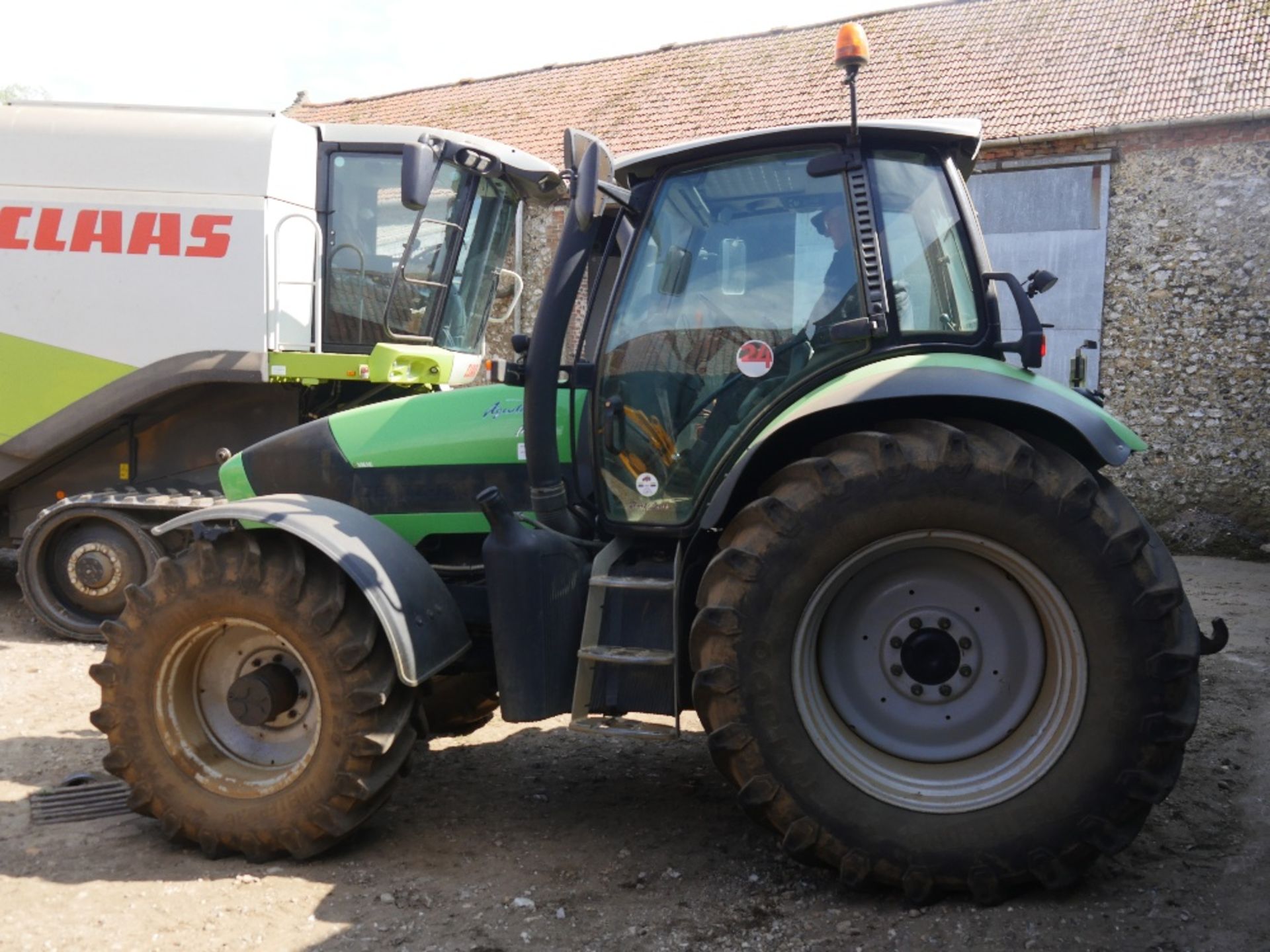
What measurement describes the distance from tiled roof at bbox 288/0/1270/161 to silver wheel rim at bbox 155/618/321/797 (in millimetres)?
11114

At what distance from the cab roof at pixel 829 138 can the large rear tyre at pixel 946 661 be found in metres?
0.98

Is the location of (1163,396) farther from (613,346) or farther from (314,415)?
(613,346)

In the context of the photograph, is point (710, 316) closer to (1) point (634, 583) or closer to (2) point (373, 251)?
(1) point (634, 583)

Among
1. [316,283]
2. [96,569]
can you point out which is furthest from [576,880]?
[316,283]

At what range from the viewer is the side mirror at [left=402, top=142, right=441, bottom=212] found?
7398mm

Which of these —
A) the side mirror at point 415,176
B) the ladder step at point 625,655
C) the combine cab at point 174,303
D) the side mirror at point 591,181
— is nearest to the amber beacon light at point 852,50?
the side mirror at point 591,181

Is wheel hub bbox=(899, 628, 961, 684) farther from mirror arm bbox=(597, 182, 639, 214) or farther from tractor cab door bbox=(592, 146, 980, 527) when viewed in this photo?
mirror arm bbox=(597, 182, 639, 214)

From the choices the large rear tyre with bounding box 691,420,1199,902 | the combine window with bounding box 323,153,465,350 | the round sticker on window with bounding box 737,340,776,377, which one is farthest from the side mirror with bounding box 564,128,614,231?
the combine window with bounding box 323,153,465,350

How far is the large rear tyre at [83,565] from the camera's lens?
25.9 feet

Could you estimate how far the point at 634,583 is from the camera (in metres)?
3.75

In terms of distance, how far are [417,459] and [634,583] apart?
3.85 feet

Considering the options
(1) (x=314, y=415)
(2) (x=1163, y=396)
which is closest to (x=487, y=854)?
(1) (x=314, y=415)

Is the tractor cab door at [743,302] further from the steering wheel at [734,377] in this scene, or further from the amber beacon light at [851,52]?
the amber beacon light at [851,52]

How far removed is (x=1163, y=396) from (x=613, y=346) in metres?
9.92
